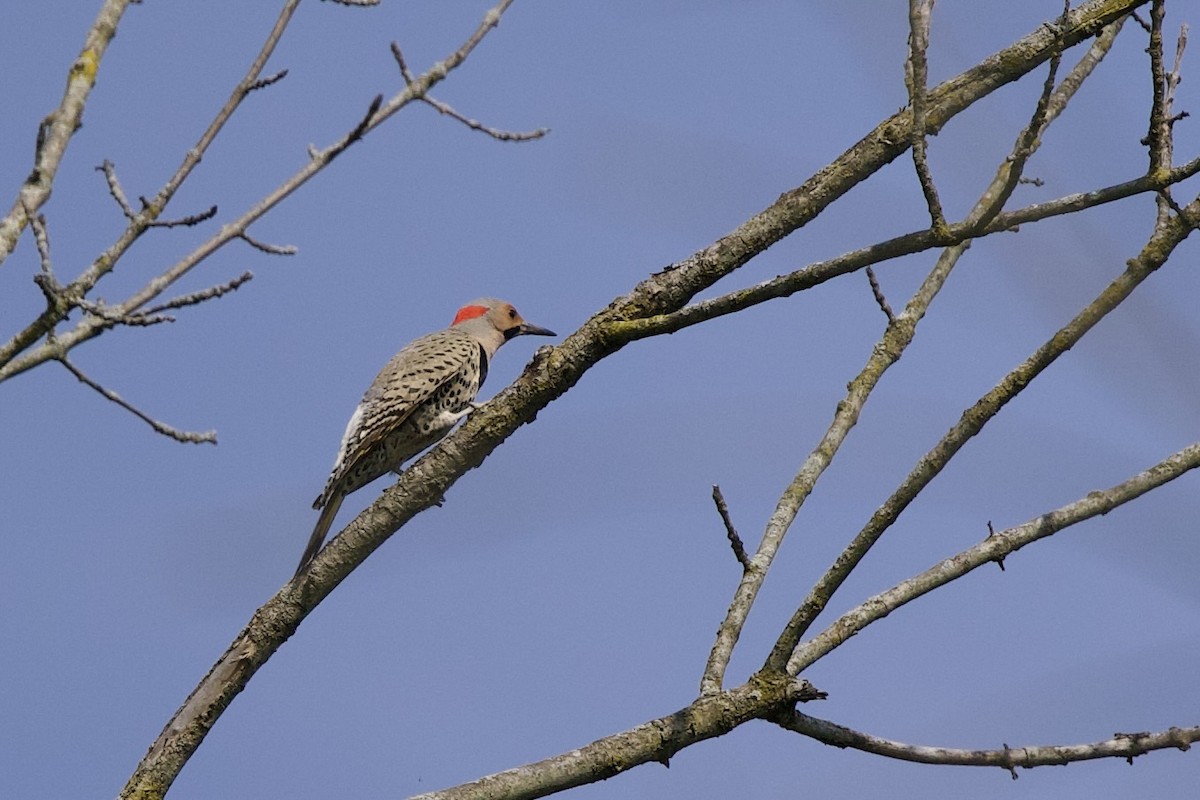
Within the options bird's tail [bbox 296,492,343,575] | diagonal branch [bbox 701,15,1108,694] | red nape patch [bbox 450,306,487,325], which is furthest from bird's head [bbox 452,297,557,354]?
diagonal branch [bbox 701,15,1108,694]

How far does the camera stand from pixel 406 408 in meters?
6.70

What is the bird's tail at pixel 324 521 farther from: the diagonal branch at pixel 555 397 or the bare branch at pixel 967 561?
the bare branch at pixel 967 561

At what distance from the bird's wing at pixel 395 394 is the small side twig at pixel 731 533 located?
2.99 metres

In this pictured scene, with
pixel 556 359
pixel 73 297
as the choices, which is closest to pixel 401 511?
pixel 556 359

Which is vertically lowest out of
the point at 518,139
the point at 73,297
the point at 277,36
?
the point at 73,297

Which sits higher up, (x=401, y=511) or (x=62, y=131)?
(x=62, y=131)

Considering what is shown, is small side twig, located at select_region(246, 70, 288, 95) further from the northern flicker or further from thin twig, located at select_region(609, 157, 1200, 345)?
the northern flicker

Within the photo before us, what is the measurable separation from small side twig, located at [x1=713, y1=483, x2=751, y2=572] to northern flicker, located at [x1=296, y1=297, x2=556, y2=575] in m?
2.73

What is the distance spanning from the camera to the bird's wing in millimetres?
6527

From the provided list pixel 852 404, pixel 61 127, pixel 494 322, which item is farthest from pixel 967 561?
pixel 494 322

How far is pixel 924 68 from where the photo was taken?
291 cm

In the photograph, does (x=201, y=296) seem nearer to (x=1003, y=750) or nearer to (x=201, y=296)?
(x=201, y=296)

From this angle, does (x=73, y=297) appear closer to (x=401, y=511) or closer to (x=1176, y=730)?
(x=401, y=511)

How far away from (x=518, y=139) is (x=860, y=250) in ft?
5.53
